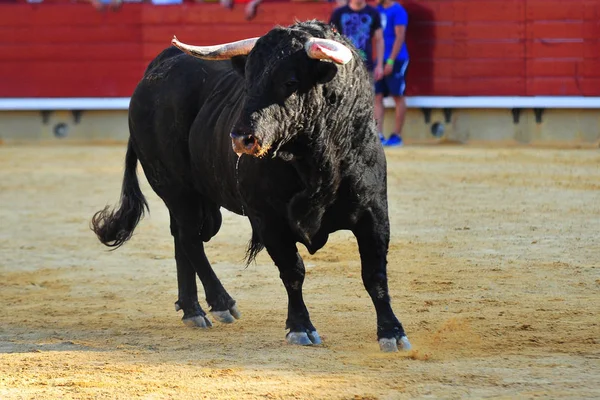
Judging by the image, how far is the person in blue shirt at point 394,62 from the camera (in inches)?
409

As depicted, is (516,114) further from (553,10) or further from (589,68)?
(553,10)

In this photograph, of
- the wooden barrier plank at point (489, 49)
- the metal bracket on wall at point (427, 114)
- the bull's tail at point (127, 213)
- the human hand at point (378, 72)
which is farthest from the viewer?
the metal bracket on wall at point (427, 114)

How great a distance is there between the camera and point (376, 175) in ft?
12.9

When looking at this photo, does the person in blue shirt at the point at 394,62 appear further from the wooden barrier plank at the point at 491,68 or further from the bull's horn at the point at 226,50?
the bull's horn at the point at 226,50

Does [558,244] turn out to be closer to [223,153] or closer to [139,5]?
[223,153]

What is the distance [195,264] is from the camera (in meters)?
4.66

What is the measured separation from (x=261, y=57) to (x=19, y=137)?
30.1ft

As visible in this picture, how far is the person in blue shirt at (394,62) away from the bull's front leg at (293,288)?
6408 mm

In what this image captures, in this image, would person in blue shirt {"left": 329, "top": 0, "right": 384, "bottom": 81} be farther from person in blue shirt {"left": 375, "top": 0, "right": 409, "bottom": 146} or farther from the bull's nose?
the bull's nose

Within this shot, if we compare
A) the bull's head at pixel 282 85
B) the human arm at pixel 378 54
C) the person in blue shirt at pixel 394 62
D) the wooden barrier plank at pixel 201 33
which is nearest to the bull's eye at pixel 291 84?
the bull's head at pixel 282 85

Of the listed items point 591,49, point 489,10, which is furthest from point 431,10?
point 591,49

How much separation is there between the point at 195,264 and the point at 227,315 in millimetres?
245

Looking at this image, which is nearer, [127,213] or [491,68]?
[127,213]

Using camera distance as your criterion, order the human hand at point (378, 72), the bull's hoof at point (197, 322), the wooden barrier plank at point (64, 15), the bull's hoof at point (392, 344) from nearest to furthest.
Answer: the bull's hoof at point (392, 344) → the bull's hoof at point (197, 322) → the human hand at point (378, 72) → the wooden barrier plank at point (64, 15)
